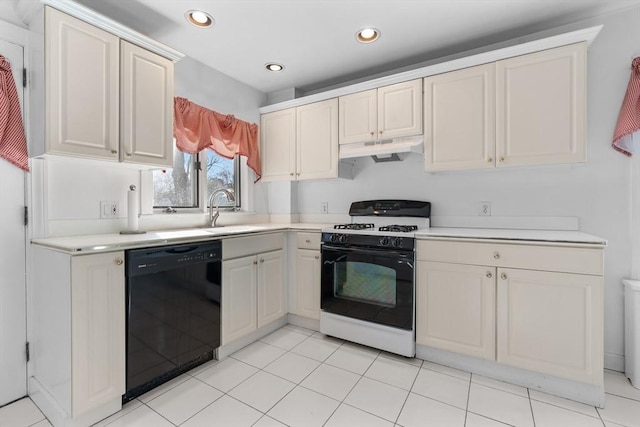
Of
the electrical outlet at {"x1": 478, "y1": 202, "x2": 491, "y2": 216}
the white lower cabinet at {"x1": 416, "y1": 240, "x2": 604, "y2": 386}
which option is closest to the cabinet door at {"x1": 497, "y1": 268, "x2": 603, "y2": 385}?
the white lower cabinet at {"x1": 416, "y1": 240, "x2": 604, "y2": 386}

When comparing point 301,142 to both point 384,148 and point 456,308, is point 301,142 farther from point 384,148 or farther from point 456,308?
point 456,308

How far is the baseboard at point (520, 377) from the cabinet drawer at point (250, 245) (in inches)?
57.2

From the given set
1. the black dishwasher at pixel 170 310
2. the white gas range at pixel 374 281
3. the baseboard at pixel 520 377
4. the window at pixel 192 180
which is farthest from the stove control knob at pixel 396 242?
the window at pixel 192 180

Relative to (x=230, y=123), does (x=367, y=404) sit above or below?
below

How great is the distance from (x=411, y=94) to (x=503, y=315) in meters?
1.80

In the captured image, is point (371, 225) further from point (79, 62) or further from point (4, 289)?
point (4, 289)

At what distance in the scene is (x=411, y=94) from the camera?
8.31 feet

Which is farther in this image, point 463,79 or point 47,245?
point 463,79

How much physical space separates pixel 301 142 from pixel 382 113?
2.92 ft

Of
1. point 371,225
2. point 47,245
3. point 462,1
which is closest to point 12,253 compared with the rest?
point 47,245

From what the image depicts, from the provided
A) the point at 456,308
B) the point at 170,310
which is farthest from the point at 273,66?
the point at 456,308

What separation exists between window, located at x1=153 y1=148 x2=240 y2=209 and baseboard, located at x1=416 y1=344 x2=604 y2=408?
2.07m

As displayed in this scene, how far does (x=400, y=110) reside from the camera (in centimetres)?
259

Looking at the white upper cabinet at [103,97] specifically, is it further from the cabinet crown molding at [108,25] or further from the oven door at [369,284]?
the oven door at [369,284]
